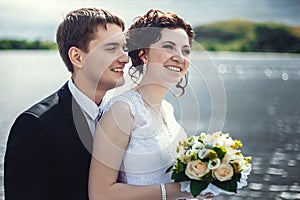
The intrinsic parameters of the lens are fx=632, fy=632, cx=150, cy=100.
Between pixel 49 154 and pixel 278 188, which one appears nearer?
pixel 49 154

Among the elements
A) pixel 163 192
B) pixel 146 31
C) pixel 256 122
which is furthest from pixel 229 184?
pixel 256 122

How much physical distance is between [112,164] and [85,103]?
39 centimetres

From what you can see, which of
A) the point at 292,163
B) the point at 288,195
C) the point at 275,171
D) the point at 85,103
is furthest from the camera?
the point at 292,163

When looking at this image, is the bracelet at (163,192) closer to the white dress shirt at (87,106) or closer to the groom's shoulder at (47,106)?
the white dress shirt at (87,106)

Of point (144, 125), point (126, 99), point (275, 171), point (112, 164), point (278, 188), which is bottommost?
point (278, 188)

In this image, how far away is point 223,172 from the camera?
3.46 metres

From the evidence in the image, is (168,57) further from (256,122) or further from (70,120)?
(256,122)

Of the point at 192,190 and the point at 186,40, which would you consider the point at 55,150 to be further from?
the point at 186,40

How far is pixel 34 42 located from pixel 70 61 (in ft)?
395

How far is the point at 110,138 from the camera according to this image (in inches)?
135

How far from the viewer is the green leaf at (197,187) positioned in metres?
3.43

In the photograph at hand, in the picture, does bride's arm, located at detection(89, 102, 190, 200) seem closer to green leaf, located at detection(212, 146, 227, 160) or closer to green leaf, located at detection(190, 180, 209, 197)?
green leaf, located at detection(190, 180, 209, 197)

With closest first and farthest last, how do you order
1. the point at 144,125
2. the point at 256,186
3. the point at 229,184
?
the point at 229,184 < the point at 144,125 < the point at 256,186

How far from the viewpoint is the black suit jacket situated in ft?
10.9
